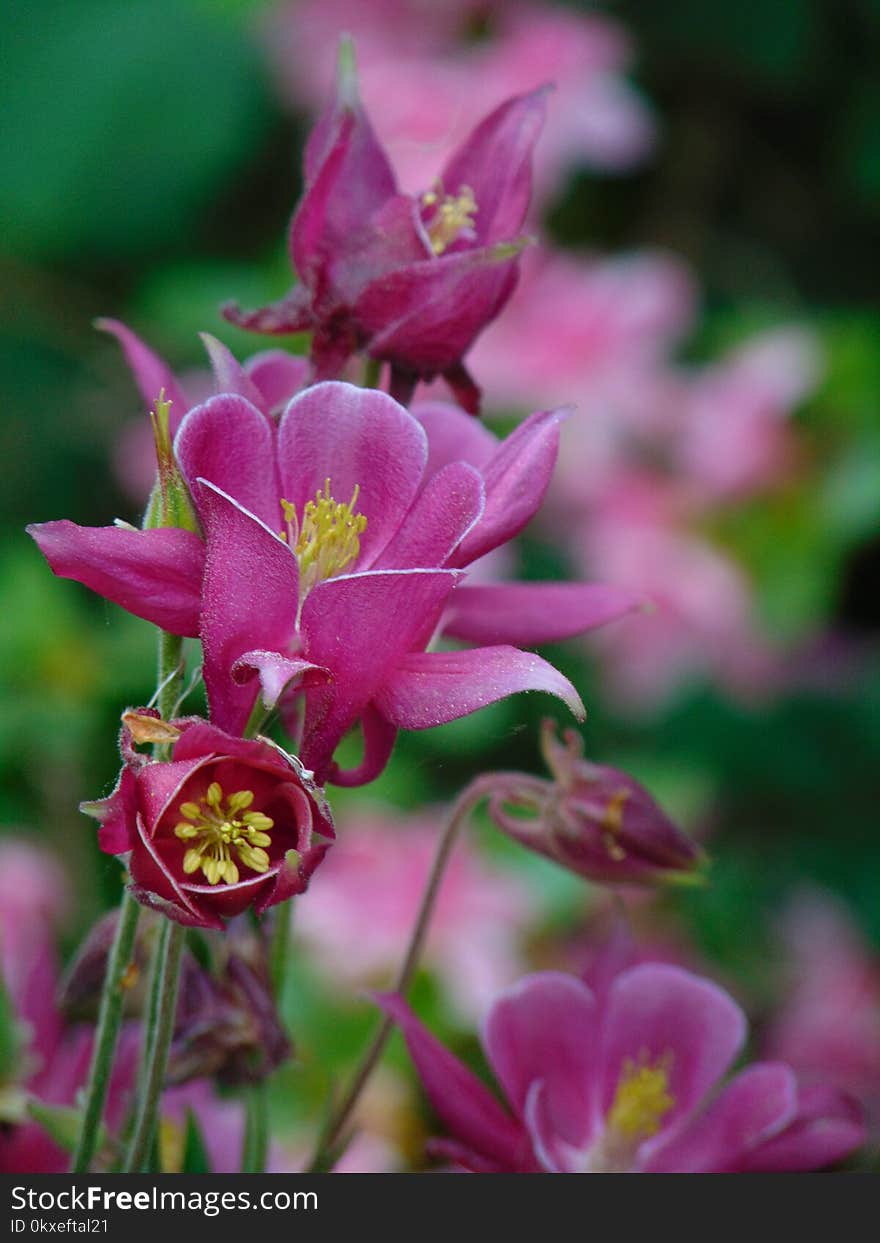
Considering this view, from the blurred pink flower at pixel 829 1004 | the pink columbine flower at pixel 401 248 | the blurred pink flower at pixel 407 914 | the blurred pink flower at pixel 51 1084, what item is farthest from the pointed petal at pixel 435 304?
the blurred pink flower at pixel 829 1004

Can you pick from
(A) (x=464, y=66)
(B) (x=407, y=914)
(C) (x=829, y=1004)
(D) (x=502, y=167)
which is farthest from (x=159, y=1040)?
(A) (x=464, y=66)

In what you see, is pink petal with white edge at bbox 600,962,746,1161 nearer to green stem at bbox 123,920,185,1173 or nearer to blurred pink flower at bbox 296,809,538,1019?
green stem at bbox 123,920,185,1173

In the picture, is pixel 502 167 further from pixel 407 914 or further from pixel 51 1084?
pixel 407 914

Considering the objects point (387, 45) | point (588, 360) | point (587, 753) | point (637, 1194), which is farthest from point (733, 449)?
point (637, 1194)

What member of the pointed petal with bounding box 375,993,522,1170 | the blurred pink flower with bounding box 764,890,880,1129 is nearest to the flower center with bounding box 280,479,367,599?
the pointed petal with bounding box 375,993,522,1170

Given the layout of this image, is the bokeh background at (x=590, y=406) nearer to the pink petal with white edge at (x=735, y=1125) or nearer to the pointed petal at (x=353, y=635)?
the pink petal with white edge at (x=735, y=1125)

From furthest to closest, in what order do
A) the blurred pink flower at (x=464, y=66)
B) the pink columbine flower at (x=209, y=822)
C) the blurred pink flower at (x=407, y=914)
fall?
the blurred pink flower at (x=464, y=66)
the blurred pink flower at (x=407, y=914)
the pink columbine flower at (x=209, y=822)

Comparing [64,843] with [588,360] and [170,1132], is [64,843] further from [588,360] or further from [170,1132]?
[170,1132]
